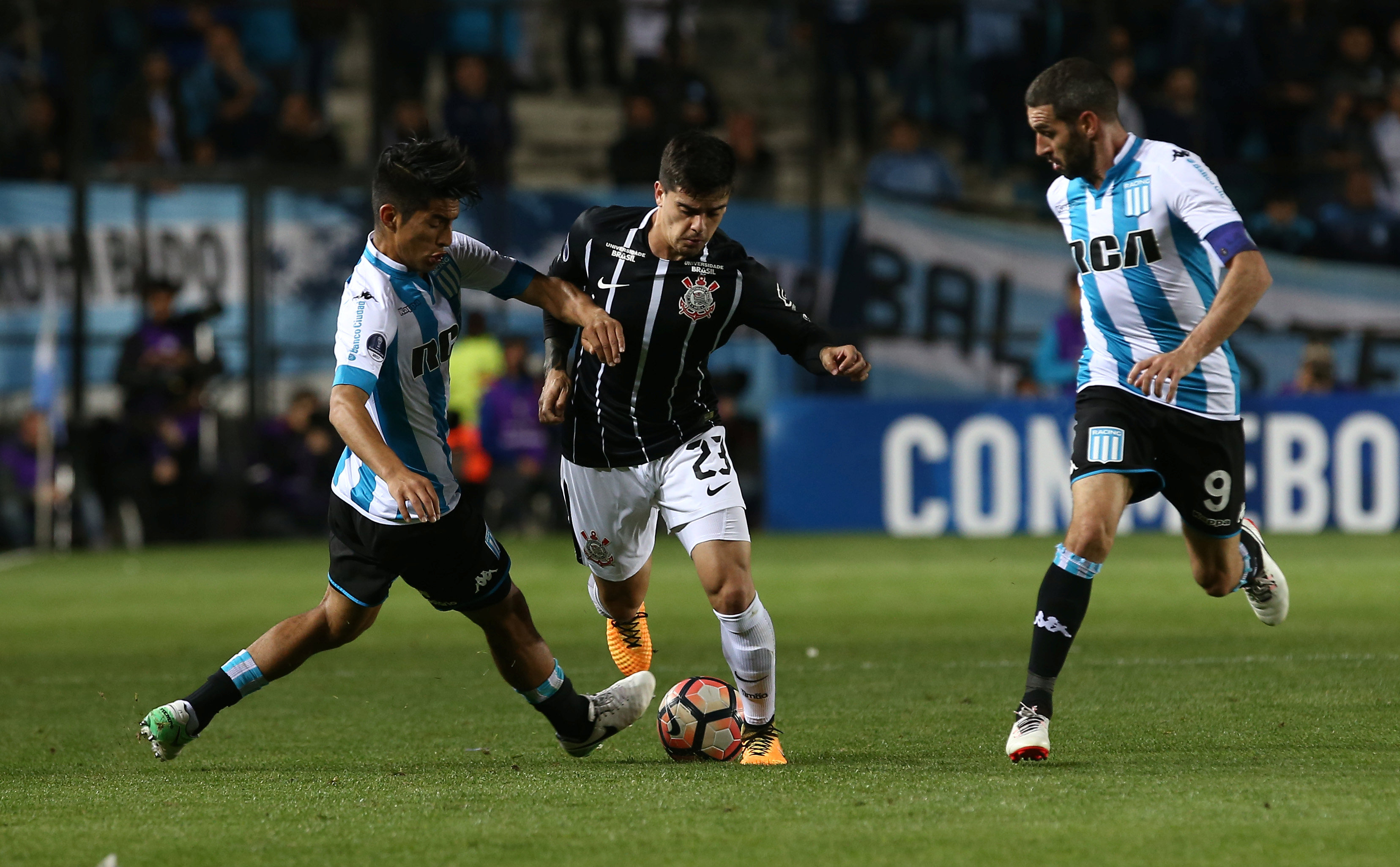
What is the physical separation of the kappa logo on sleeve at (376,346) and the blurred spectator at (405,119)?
40.8 feet

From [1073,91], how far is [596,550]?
2225mm

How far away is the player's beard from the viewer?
5.60 meters

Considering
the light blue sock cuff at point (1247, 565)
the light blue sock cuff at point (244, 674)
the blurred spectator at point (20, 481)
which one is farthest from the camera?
the blurred spectator at point (20, 481)

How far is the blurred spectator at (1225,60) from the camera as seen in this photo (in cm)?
1769

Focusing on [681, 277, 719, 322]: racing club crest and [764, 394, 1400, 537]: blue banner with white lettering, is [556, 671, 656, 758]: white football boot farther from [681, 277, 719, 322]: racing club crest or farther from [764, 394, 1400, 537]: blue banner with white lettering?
[764, 394, 1400, 537]: blue banner with white lettering

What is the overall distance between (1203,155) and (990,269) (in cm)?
244

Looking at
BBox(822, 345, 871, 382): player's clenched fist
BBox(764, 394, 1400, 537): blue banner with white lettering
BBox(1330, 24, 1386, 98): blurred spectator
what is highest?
BBox(1330, 24, 1386, 98): blurred spectator

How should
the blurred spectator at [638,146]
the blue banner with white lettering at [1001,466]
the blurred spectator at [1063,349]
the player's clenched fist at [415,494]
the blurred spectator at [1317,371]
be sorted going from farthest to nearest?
the blurred spectator at [638,146] < the blurred spectator at [1317,371] < the blurred spectator at [1063,349] < the blue banner with white lettering at [1001,466] < the player's clenched fist at [415,494]

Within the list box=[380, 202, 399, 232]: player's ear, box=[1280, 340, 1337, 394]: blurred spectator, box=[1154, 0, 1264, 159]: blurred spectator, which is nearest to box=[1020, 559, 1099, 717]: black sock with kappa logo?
box=[380, 202, 399, 232]: player's ear

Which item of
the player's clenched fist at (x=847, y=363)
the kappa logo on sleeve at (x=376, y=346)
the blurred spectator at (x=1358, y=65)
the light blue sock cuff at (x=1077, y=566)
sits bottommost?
the light blue sock cuff at (x=1077, y=566)

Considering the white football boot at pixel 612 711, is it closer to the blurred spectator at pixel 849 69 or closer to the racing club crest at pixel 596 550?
the racing club crest at pixel 596 550

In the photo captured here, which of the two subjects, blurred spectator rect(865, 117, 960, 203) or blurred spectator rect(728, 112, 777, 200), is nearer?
blurred spectator rect(865, 117, 960, 203)

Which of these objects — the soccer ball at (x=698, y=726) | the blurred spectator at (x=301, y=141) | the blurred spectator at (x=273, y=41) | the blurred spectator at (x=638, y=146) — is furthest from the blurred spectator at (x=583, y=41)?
the soccer ball at (x=698, y=726)

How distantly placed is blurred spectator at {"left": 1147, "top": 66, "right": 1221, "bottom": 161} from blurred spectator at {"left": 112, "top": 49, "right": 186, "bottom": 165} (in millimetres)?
9456
